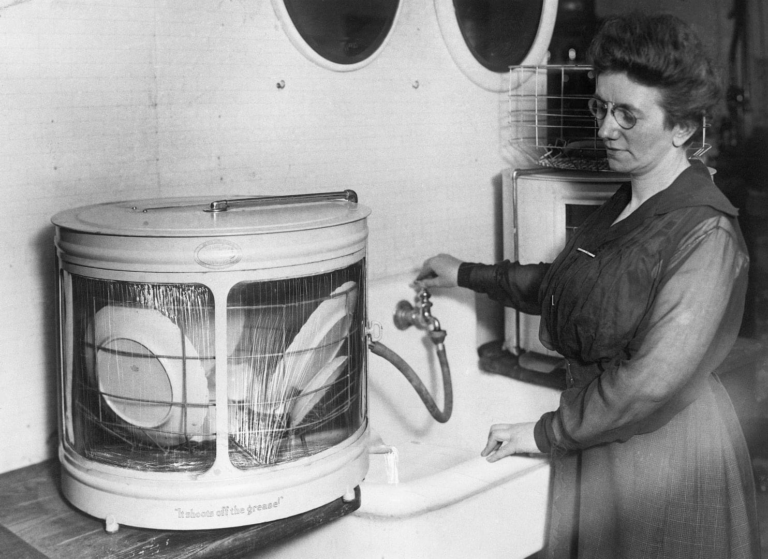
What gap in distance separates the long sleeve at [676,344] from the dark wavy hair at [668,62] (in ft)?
0.57

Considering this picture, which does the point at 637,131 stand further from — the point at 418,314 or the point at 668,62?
the point at 418,314

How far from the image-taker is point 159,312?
3.57 ft

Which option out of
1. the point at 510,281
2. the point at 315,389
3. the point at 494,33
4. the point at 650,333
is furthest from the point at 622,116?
the point at 494,33

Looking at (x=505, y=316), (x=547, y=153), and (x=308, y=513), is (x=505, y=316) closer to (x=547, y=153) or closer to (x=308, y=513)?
(x=547, y=153)

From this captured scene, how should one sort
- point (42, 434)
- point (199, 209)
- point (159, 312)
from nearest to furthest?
point (159, 312) < point (199, 209) < point (42, 434)

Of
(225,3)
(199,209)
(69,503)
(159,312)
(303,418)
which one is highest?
(225,3)

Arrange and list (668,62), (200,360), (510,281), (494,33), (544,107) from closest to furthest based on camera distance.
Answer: (200,360), (668,62), (510,281), (494,33), (544,107)

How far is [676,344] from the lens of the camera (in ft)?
3.85

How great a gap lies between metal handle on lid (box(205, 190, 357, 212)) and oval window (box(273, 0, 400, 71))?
Answer: 18.8 inches

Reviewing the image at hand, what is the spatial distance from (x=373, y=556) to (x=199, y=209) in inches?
22.1

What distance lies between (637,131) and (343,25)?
718mm

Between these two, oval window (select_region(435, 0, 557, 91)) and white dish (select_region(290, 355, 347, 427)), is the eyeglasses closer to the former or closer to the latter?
white dish (select_region(290, 355, 347, 427))

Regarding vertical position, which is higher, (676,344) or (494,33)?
(494,33)

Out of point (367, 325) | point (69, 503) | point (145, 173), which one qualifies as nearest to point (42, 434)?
point (69, 503)
